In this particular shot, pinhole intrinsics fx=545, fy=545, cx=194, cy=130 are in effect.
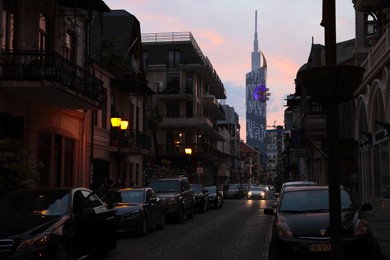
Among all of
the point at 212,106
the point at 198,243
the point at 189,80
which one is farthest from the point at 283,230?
the point at 212,106

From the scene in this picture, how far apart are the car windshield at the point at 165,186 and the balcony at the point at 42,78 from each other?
4773 mm

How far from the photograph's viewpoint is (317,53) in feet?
137

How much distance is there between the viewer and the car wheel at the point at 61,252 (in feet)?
29.1

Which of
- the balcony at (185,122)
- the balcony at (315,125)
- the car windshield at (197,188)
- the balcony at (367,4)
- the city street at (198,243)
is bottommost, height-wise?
the city street at (198,243)

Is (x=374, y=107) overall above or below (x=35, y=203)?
above

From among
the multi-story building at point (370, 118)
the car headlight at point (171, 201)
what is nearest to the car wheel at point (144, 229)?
the car headlight at point (171, 201)

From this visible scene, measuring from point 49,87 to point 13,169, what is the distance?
13.8 feet

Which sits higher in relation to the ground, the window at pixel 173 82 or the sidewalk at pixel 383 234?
the window at pixel 173 82

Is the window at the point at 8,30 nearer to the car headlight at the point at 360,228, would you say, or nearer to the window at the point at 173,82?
the car headlight at the point at 360,228

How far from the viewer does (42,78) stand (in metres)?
A: 18.0

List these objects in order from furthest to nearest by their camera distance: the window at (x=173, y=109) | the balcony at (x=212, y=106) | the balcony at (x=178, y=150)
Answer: the balcony at (x=212, y=106) → the window at (x=173, y=109) → the balcony at (x=178, y=150)

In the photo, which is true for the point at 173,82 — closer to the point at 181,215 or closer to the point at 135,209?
the point at 181,215

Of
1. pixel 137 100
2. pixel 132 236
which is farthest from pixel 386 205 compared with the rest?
pixel 137 100

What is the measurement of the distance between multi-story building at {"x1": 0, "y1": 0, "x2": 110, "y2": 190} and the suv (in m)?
4.36
